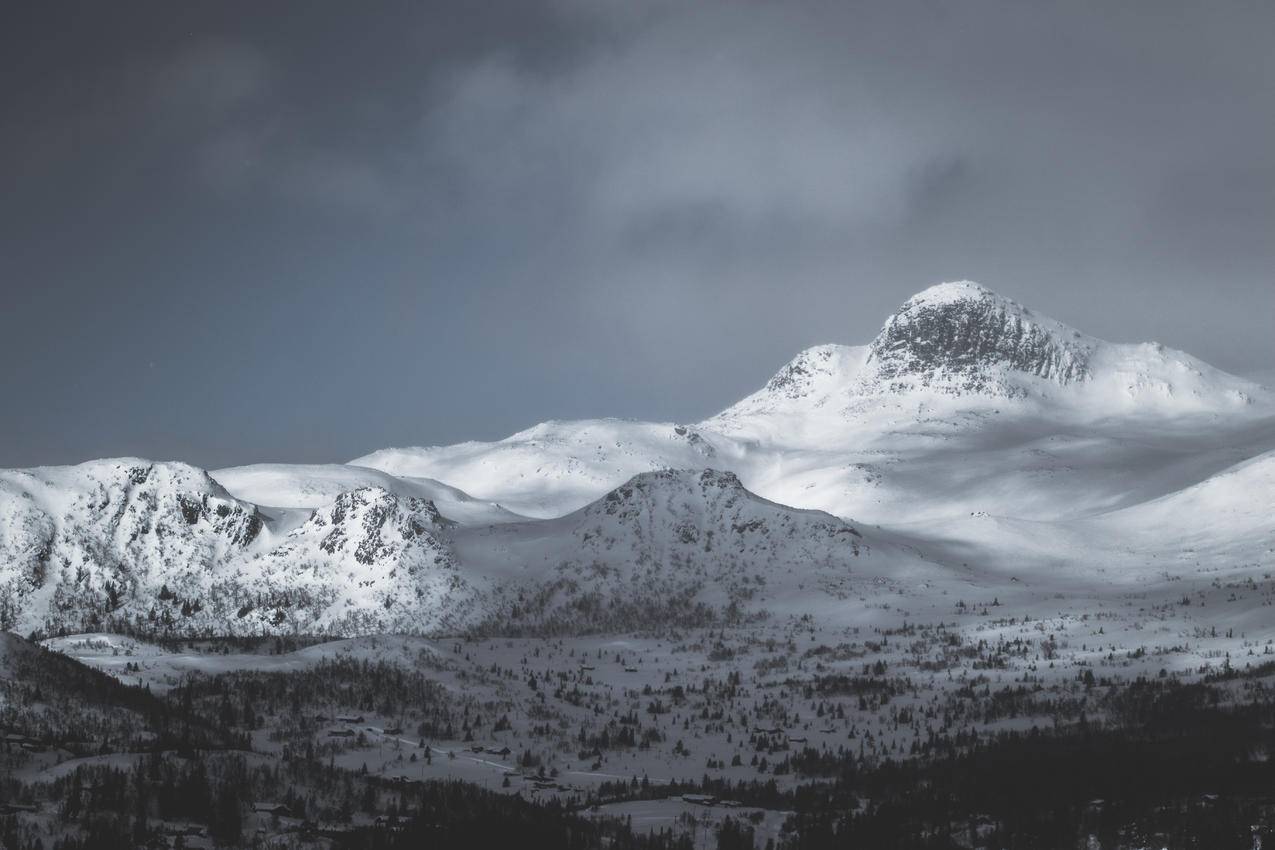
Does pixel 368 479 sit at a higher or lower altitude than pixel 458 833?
higher

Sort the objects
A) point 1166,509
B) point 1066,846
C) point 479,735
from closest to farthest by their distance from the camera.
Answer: point 1066,846, point 479,735, point 1166,509

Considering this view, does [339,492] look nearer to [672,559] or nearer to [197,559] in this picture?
[197,559]

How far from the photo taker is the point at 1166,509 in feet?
478

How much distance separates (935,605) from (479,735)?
167 ft

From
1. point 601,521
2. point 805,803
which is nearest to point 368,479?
point 601,521

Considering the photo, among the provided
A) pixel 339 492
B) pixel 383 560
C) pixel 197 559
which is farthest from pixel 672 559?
pixel 339 492

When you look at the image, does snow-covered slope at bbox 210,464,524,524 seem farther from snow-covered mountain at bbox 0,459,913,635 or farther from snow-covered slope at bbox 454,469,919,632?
snow-covered slope at bbox 454,469,919,632

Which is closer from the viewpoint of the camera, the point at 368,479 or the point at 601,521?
the point at 601,521

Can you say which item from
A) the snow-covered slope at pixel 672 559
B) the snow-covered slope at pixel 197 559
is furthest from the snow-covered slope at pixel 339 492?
the snow-covered slope at pixel 672 559

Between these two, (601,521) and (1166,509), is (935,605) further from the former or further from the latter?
(1166,509)

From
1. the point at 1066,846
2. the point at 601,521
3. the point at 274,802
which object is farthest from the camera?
the point at 601,521

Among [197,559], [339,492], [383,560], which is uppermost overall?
[339,492]

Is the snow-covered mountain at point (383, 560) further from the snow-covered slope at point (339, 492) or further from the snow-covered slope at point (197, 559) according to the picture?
the snow-covered slope at point (339, 492)

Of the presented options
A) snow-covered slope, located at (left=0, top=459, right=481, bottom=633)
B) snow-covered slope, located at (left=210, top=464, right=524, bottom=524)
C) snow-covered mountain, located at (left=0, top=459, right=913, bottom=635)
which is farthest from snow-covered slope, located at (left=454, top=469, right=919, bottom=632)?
snow-covered slope, located at (left=210, top=464, right=524, bottom=524)
